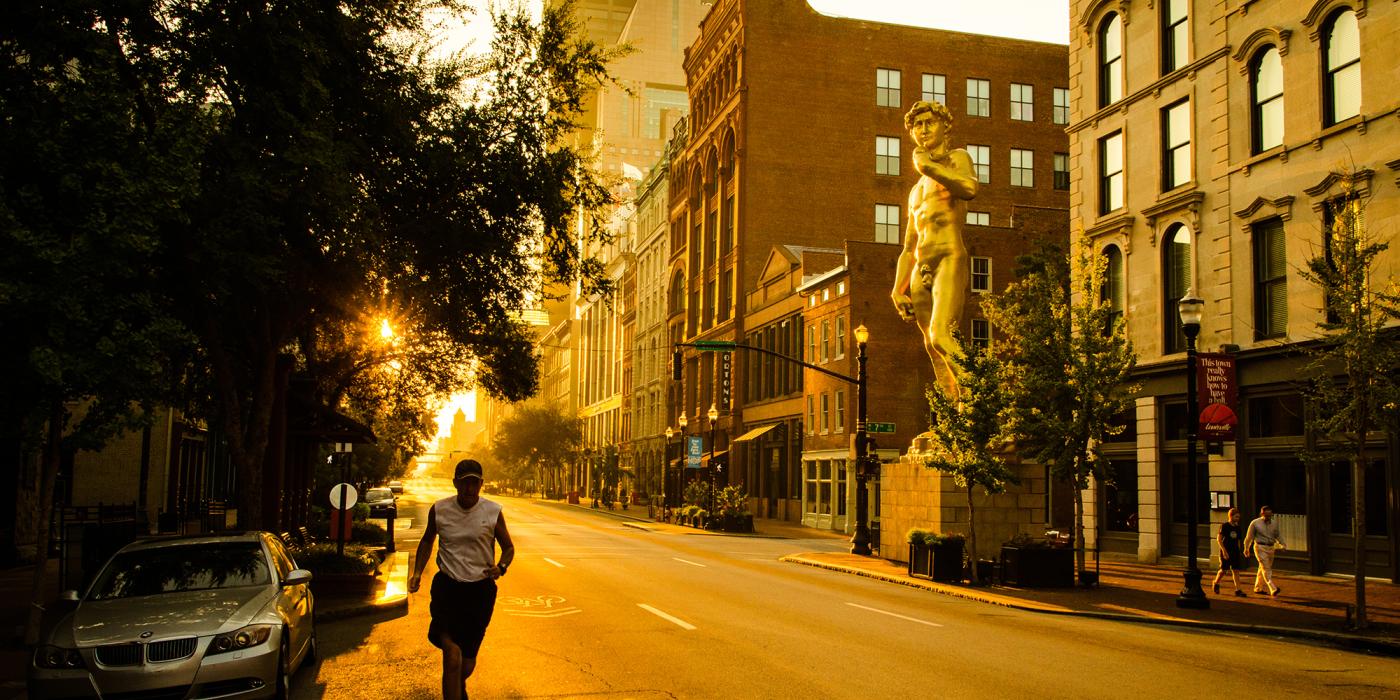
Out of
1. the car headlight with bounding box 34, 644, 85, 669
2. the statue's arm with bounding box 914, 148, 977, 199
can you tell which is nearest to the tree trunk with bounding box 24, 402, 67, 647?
the car headlight with bounding box 34, 644, 85, 669

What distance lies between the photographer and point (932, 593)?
21.4 metres

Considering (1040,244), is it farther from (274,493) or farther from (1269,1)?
(274,493)

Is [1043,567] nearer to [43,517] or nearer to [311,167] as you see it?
[311,167]

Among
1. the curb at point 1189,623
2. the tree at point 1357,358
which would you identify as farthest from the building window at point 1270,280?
the curb at point 1189,623

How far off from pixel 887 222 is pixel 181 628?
191ft

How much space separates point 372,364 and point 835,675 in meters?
15.9

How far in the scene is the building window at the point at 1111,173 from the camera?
31.5 meters

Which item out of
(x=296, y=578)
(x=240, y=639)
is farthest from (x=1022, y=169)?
(x=240, y=639)

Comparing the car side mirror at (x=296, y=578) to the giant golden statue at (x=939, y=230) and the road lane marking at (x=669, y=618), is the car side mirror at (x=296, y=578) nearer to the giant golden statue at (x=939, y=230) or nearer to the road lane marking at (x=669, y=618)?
the road lane marking at (x=669, y=618)

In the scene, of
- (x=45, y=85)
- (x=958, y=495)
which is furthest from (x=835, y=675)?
(x=958, y=495)

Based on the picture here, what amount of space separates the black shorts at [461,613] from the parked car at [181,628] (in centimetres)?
166

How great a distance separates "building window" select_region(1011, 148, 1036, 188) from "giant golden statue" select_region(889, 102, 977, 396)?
3863cm

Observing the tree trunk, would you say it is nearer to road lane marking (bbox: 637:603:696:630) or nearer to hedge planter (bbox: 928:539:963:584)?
road lane marking (bbox: 637:603:696:630)

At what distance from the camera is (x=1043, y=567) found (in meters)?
22.0
